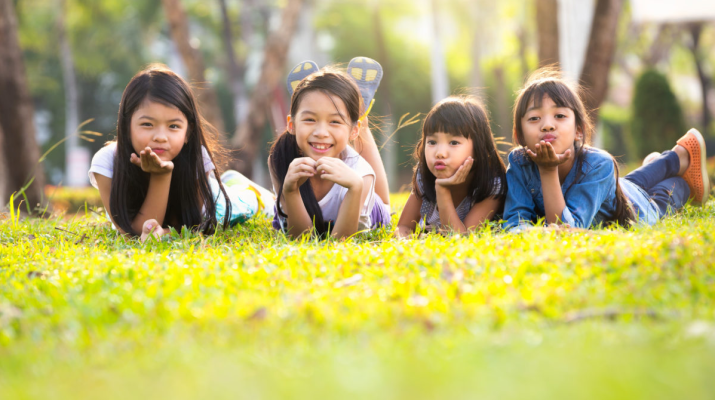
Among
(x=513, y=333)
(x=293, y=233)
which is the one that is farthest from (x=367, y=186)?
(x=513, y=333)

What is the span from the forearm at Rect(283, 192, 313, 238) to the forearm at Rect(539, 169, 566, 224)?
1.51m

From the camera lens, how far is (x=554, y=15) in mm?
9516

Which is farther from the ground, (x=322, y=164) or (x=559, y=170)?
(x=322, y=164)

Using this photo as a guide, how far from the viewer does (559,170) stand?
4012 millimetres

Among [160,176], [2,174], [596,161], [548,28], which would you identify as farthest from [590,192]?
[2,174]

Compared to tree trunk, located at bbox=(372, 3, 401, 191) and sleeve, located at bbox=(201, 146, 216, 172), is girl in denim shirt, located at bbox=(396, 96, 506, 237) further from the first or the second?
tree trunk, located at bbox=(372, 3, 401, 191)

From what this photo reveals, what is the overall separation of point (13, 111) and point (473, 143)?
6.60m

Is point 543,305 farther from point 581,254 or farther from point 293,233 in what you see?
point 293,233

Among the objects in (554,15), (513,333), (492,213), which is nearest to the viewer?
(513,333)

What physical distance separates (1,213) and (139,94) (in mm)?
2084

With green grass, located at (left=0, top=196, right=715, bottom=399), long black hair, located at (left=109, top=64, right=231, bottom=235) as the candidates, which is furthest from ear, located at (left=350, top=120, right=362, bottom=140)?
green grass, located at (left=0, top=196, right=715, bottom=399)

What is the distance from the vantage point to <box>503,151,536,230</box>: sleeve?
12.8ft

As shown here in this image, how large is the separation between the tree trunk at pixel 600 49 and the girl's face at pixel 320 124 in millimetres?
6114

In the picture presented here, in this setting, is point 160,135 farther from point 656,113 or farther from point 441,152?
point 656,113
